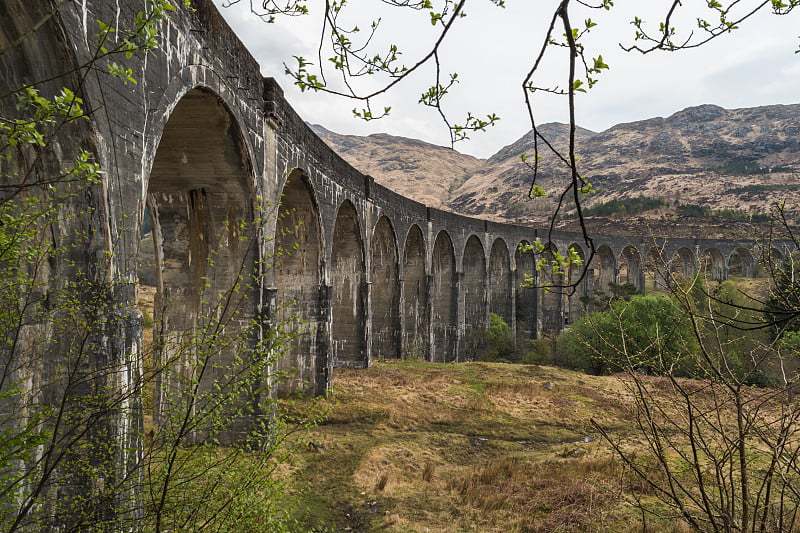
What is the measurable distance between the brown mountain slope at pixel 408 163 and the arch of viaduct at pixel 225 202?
86.9 m

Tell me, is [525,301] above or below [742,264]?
below

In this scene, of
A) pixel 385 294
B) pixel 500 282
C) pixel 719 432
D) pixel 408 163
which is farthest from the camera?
pixel 408 163

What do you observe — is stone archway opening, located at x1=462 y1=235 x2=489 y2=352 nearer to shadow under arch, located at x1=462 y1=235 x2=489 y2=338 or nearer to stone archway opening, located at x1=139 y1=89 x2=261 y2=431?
shadow under arch, located at x1=462 y1=235 x2=489 y2=338

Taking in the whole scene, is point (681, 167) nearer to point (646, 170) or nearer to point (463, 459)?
point (646, 170)

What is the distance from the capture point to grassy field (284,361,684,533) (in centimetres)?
717

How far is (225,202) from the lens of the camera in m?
8.82

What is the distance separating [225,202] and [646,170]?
3730 inches

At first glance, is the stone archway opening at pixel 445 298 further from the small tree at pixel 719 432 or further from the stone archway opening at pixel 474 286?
the small tree at pixel 719 432

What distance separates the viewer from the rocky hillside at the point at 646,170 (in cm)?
6406

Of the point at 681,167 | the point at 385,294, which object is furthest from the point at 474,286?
the point at 681,167

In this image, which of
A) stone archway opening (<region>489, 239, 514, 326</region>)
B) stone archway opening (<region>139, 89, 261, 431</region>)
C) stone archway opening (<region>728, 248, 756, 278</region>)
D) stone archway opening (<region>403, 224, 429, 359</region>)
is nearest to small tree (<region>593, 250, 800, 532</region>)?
stone archway opening (<region>139, 89, 261, 431</region>)

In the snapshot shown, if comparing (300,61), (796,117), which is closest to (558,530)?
(300,61)

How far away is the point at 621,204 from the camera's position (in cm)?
6506

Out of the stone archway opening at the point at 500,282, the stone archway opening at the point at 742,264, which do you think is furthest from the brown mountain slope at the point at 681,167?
the stone archway opening at the point at 500,282
